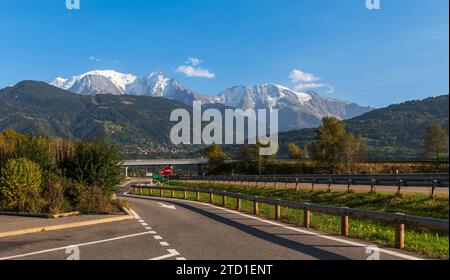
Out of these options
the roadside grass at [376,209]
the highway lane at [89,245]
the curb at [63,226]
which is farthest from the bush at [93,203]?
the roadside grass at [376,209]

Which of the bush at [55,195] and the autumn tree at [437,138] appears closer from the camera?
the autumn tree at [437,138]

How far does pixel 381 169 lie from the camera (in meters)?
87.6

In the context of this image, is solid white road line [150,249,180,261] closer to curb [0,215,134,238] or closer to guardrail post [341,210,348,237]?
guardrail post [341,210,348,237]

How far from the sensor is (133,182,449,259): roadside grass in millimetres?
13656

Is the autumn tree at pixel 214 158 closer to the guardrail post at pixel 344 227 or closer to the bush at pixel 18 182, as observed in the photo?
the bush at pixel 18 182

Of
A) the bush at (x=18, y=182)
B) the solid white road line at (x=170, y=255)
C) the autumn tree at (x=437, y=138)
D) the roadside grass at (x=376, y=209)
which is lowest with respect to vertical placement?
the roadside grass at (x=376, y=209)

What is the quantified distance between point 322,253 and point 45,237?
26.5 ft

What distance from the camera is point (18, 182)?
2478 cm

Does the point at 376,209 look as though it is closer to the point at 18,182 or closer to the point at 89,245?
the point at 18,182

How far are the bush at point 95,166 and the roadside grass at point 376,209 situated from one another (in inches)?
270

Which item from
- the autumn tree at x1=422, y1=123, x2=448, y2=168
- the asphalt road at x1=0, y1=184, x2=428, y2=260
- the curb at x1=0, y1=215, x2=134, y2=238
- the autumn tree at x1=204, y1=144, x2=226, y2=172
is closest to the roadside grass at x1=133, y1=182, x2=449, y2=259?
the asphalt road at x1=0, y1=184, x2=428, y2=260

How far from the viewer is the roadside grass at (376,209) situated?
44.8 ft
